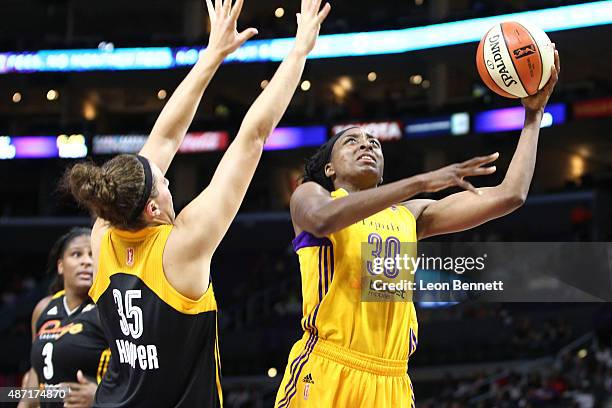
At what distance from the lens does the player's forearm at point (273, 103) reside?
9.97 ft

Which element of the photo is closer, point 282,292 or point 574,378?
point 574,378

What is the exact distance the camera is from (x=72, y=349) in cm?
503

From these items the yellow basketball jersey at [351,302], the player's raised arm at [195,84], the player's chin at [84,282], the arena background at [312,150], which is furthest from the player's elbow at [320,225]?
the arena background at [312,150]

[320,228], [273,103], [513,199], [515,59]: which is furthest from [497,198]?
[273,103]

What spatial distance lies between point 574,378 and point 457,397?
2.17 metres

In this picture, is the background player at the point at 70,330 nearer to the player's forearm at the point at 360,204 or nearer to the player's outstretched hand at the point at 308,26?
the player's forearm at the point at 360,204

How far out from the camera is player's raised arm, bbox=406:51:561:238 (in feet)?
13.5

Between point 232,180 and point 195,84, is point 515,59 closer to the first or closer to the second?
point 195,84

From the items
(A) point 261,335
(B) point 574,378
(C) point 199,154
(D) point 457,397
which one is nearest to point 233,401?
(A) point 261,335

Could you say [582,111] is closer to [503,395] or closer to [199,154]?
[503,395]

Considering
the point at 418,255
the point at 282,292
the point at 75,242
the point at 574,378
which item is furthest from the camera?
the point at 282,292

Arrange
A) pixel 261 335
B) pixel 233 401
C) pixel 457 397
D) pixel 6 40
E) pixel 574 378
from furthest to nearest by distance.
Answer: pixel 6 40 < pixel 261 335 < pixel 233 401 < pixel 457 397 < pixel 574 378

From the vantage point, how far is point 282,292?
22.8 metres

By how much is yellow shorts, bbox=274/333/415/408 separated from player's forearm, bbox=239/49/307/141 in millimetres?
1436
